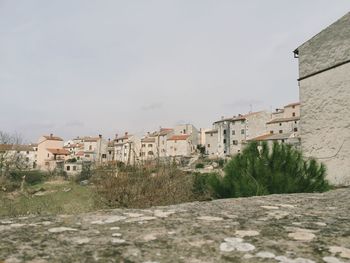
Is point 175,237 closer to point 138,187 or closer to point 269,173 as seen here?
point 269,173

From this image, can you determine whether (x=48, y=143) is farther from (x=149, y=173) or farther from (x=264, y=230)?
(x=264, y=230)

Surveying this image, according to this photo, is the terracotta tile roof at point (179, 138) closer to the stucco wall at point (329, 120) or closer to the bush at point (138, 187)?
the stucco wall at point (329, 120)

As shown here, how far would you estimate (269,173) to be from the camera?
7977 millimetres

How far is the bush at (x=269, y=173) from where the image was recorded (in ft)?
25.1

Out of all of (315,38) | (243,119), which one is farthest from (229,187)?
(243,119)

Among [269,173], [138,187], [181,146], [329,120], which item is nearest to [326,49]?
[329,120]

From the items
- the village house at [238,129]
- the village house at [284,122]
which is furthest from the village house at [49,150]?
the village house at [284,122]

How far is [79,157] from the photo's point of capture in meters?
91.1

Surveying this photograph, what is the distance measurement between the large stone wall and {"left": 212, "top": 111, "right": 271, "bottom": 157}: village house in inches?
2179

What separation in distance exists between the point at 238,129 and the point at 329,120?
60.3 meters

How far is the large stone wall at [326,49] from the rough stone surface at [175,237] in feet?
39.4

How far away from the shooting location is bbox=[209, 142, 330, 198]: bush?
25.1 ft

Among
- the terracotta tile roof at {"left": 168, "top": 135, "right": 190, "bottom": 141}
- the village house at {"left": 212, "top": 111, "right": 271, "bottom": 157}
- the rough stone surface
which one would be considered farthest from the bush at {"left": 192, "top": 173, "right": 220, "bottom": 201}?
the terracotta tile roof at {"left": 168, "top": 135, "right": 190, "bottom": 141}

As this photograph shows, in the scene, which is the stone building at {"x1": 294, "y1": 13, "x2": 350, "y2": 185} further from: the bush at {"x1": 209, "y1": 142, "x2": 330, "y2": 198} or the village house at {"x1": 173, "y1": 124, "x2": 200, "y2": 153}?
the village house at {"x1": 173, "y1": 124, "x2": 200, "y2": 153}
